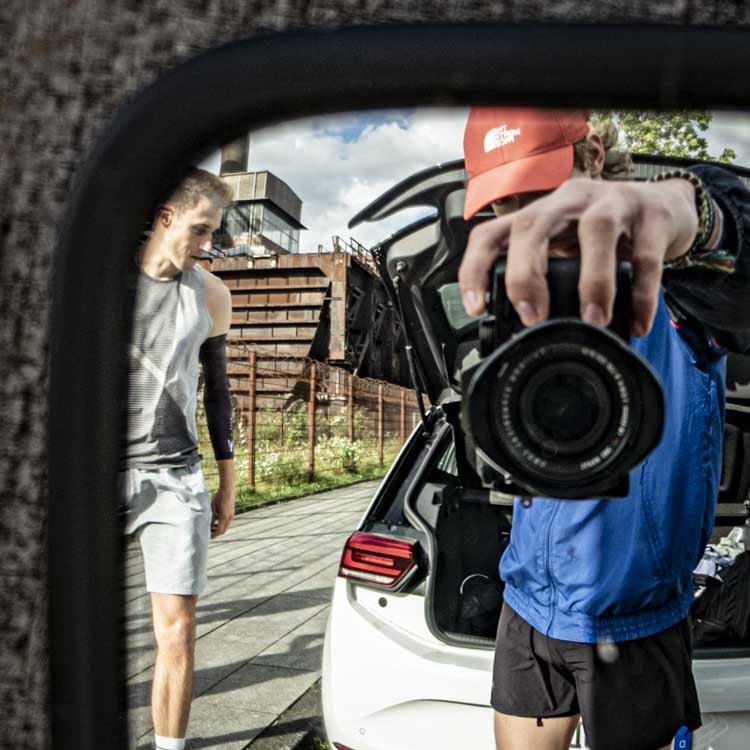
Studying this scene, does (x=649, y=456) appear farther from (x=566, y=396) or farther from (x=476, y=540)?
(x=476, y=540)

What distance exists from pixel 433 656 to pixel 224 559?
576 millimetres

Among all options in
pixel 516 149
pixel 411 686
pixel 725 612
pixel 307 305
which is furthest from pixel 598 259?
pixel 411 686

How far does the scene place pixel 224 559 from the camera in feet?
2.20

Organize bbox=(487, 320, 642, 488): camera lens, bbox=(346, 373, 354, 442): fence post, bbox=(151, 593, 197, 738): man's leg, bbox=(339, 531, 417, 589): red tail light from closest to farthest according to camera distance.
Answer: bbox=(487, 320, 642, 488): camera lens → bbox=(151, 593, 197, 738): man's leg → bbox=(346, 373, 354, 442): fence post → bbox=(339, 531, 417, 589): red tail light

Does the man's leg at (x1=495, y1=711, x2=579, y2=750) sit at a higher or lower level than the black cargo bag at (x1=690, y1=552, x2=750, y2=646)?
lower

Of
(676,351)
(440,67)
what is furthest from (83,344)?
(676,351)

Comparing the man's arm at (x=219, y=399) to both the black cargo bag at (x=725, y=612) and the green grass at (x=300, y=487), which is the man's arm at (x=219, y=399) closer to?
the green grass at (x=300, y=487)

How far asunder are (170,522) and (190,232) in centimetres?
25

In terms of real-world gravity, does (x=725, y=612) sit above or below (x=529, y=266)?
below

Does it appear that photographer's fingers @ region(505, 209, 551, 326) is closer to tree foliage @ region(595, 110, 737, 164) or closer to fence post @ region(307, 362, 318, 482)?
tree foliage @ region(595, 110, 737, 164)

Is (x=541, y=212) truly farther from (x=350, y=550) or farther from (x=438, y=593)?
(x=438, y=593)

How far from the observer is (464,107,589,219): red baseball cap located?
0.59 meters

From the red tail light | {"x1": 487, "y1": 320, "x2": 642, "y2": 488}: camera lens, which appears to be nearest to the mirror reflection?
{"x1": 487, "y1": 320, "x2": 642, "y2": 488}: camera lens

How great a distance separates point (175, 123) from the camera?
631 mm
